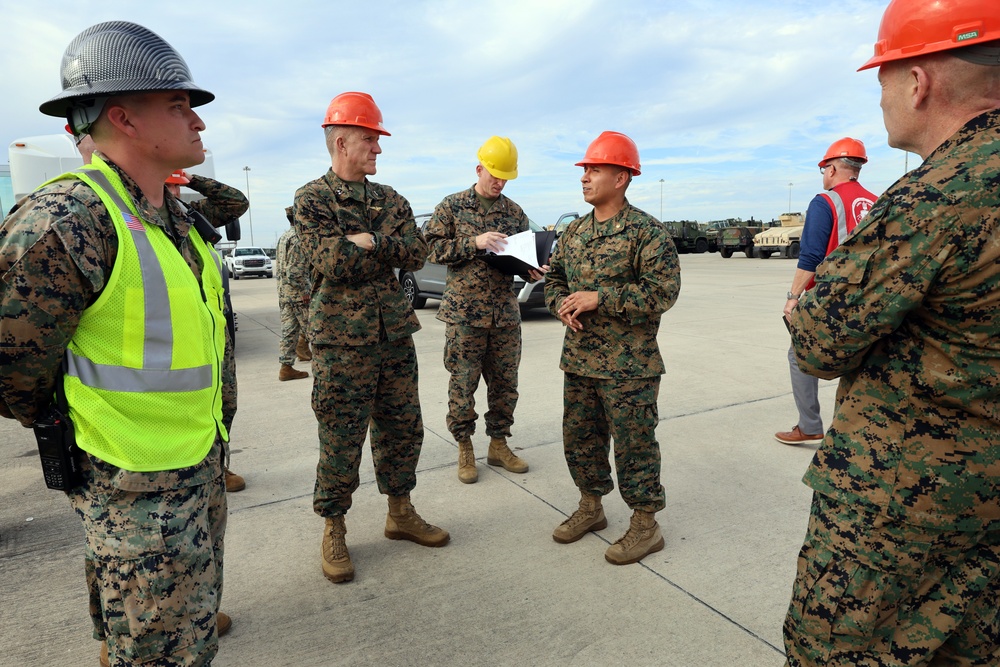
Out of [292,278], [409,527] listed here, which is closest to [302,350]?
[292,278]

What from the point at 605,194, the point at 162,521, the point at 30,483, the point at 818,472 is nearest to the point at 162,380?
the point at 162,521

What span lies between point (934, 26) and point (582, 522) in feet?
8.23

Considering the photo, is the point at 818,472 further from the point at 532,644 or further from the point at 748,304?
the point at 748,304

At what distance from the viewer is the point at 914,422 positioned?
1.43 meters

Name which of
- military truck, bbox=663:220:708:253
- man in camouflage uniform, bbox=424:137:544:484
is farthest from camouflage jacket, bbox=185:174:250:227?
military truck, bbox=663:220:708:253

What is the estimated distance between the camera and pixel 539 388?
20.0 feet

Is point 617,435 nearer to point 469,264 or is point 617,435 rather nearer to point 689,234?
point 469,264

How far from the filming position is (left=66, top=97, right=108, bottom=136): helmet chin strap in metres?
Answer: 1.56

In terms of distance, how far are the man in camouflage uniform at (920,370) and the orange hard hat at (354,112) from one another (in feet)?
6.72

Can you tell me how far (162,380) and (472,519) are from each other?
7.25ft

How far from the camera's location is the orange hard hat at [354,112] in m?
2.84

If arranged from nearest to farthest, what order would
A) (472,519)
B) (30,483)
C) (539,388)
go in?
(472,519)
(30,483)
(539,388)

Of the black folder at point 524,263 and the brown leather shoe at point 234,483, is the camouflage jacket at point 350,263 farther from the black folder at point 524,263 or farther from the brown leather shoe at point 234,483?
the brown leather shoe at point 234,483

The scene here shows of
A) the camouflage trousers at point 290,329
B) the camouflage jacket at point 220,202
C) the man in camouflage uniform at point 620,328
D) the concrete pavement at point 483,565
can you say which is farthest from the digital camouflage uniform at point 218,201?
the camouflage trousers at point 290,329
